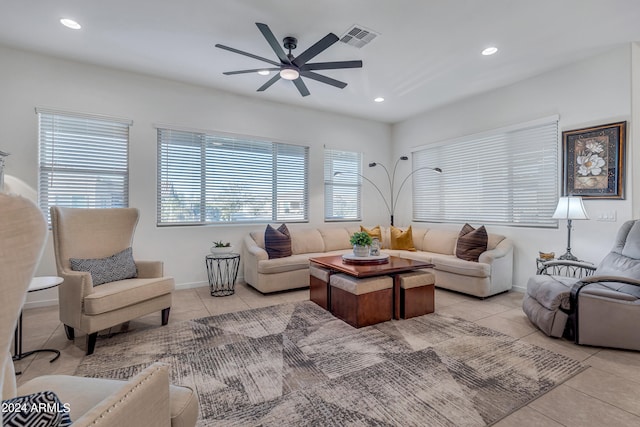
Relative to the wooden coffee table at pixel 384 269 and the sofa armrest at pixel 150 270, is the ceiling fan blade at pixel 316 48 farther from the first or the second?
the sofa armrest at pixel 150 270

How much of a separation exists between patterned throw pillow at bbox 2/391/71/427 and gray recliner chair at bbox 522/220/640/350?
11.0 feet

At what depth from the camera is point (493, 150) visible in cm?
462

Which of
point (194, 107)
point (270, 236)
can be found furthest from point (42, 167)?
point (270, 236)

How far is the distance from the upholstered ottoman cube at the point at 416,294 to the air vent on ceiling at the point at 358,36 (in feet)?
8.45

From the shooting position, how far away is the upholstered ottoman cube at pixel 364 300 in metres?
2.95

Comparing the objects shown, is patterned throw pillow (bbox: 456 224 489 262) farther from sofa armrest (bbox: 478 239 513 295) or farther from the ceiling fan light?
the ceiling fan light

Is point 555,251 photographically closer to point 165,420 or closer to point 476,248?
point 476,248

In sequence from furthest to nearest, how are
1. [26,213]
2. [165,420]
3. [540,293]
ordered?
[540,293] < [165,420] < [26,213]

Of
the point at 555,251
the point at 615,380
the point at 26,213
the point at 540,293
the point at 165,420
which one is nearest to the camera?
the point at 26,213

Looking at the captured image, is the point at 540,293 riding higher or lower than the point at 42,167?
lower

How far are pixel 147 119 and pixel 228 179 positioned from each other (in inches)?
53.2

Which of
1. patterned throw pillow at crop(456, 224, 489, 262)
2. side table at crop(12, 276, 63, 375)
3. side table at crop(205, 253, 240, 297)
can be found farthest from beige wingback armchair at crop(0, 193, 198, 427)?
patterned throw pillow at crop(456, 224, 489, 262)

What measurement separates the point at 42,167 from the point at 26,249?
162 inches

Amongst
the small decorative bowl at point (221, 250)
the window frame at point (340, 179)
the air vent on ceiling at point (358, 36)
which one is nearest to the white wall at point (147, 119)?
the window frame at point (340, 179)
